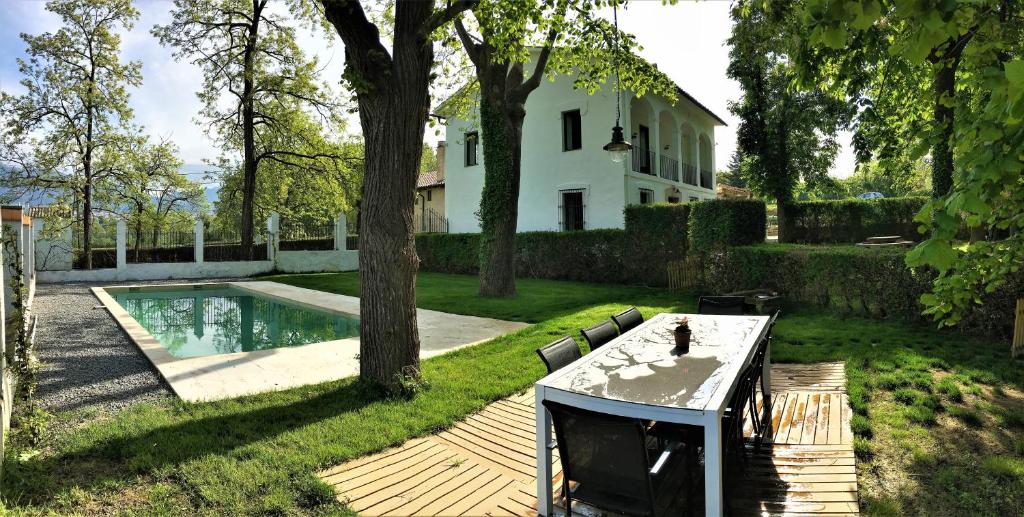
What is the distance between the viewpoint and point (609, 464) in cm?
232

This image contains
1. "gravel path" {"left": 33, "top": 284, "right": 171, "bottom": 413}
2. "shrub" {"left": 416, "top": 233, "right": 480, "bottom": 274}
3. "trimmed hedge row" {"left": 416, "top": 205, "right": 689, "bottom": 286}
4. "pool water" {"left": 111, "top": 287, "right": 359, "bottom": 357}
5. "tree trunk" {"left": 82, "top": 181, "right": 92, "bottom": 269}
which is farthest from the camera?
"tree trunk" {"left": 82, "top": 181, "right": 92, "bottom": 269}

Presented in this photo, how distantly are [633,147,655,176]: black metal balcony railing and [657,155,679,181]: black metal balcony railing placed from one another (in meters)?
0.78

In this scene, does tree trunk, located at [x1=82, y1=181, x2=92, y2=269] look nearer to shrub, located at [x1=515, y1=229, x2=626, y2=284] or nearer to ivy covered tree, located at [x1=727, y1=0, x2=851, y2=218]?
shrub, located at [x1=515, y1=229, x2=626, y2=284]

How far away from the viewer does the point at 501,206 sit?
1190cm

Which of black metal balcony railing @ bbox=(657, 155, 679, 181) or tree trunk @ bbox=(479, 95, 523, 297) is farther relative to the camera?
black metal balcony railing @ bbox=(657, 155, 679, 181)

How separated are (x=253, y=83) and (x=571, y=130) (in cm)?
1269

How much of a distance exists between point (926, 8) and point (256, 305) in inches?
559

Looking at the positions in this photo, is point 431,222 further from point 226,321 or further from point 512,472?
point 512,472

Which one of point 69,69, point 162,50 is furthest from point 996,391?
point 69,69

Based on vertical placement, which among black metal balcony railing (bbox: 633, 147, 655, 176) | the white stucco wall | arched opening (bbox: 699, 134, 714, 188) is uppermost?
arched opening (bbox: 699, 134, 714, 188)

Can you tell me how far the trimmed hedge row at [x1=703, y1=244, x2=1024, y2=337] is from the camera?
657cm

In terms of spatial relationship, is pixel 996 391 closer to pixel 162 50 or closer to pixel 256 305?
pixel 256 305

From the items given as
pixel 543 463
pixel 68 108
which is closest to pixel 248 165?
pixel 68 108

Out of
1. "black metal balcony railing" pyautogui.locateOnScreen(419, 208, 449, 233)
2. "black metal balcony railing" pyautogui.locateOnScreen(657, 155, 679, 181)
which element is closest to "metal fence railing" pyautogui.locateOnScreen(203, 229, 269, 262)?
"black metal balcony railing" pyautogui.locateOnScreen(419, 208, 449, 233)
